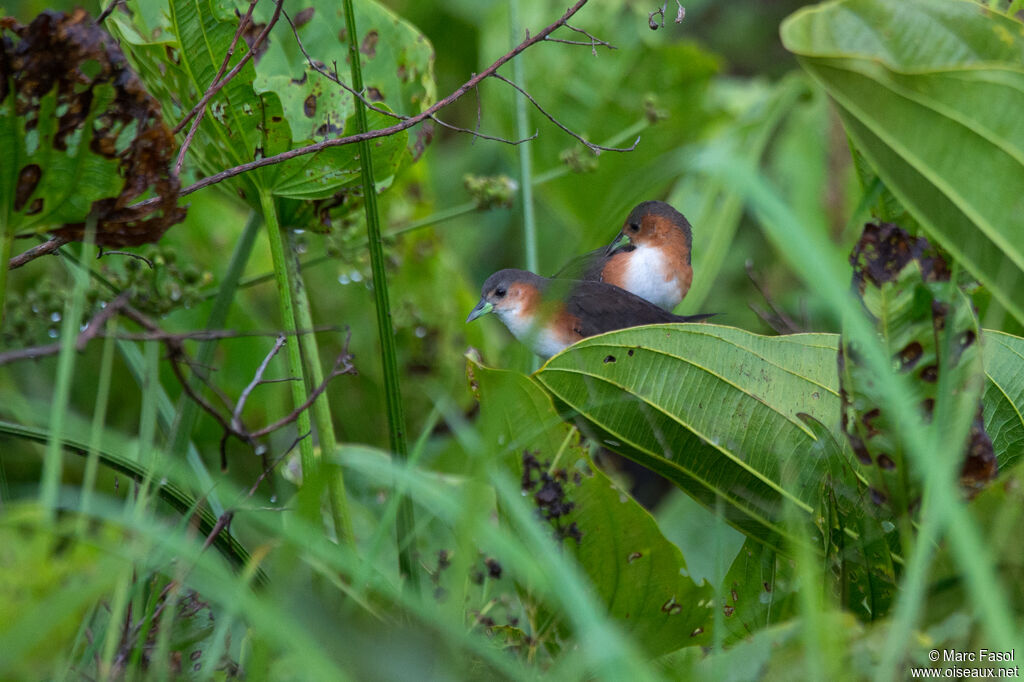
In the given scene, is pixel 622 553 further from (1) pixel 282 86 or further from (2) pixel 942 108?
(1) pixel 282 86

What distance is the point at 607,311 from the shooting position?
185 cm

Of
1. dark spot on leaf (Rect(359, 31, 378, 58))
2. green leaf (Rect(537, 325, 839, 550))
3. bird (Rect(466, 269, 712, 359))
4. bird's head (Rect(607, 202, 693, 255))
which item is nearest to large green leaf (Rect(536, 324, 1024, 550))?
green leaf (Rect(537, 325, 839, 550))

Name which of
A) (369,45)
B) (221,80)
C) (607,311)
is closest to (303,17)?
(369,45)

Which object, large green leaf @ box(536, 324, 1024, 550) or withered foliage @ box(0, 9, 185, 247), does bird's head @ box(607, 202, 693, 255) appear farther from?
withered foliage @ box(0, 9, 185, 247)

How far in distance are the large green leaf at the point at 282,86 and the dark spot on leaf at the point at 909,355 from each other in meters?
0.86

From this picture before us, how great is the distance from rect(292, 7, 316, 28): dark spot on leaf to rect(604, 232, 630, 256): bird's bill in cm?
85

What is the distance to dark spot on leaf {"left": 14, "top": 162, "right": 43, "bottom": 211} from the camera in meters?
1.14

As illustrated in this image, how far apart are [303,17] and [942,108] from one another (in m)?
1.12

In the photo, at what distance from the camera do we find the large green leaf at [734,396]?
1.35 m

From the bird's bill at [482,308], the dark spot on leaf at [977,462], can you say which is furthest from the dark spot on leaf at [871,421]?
the bird's bill at [482,308]

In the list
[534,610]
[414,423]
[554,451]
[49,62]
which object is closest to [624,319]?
[554,451]

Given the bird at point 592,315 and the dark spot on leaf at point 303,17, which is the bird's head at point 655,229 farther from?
the dark spot on leaf at point 303,17

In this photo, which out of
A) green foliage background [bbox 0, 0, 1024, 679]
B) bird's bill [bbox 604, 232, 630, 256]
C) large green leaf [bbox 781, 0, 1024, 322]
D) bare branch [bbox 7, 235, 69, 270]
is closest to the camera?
green foliage background [bbox 0, 0, 1024, 679]

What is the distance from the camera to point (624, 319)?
183cm
